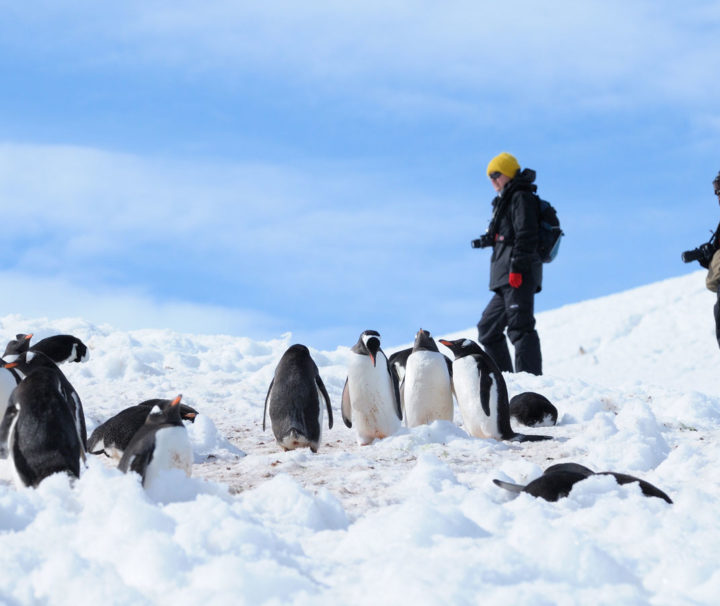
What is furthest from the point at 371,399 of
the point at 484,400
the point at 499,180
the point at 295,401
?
the point at 499,180

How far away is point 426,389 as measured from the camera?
20.7 ft

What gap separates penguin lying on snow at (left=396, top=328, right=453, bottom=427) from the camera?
632 centimetres

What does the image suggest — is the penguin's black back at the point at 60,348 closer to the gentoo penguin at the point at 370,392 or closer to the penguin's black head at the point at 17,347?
the penguin's black head at the point at 17,347

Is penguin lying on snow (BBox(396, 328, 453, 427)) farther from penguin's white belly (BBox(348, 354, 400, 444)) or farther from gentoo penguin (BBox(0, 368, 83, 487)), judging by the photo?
gentoo penguin (BBox(0, 368, 83, 487))

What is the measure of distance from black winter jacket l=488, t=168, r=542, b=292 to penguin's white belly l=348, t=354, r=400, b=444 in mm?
2983

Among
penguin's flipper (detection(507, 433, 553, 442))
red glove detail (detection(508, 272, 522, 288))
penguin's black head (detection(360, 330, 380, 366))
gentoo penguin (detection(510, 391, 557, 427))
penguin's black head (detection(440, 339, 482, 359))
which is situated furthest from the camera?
red glove detail (detection(508, 272, 522, 288))

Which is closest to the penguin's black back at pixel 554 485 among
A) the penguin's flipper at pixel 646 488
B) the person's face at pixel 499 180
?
the penguin's flipper at pixel 646 488

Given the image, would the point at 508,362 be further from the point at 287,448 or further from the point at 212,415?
the point at 287,448

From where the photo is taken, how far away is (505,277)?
8.84 metres

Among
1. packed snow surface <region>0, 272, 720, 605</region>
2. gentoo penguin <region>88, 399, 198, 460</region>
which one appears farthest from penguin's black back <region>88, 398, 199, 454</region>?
packed snow surface <region>0, 272, 720, 605</region>

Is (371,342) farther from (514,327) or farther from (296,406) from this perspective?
(514,327)

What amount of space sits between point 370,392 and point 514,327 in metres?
3.03

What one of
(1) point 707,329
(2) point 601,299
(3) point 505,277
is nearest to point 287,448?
(3) point 505,277

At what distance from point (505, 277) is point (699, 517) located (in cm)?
540
